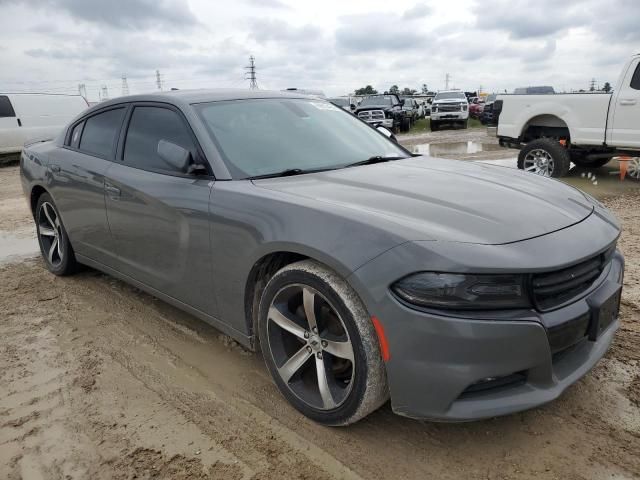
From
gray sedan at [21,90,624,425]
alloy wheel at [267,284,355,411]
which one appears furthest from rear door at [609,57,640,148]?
alloy wheel at [267,284,355,411]

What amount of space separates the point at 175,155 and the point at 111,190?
0.94m

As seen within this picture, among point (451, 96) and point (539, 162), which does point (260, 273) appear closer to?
point (539, 162)

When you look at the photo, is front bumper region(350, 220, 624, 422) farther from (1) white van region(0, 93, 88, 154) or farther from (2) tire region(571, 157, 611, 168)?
(1) white van region(0, 93, 88, 154)

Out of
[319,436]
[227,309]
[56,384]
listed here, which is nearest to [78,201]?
[56,384]

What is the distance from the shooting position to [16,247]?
20.0ft

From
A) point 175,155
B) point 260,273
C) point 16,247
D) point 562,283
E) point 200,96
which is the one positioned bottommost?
point 16,247

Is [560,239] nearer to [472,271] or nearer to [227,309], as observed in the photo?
[472,271]

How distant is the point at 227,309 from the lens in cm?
292

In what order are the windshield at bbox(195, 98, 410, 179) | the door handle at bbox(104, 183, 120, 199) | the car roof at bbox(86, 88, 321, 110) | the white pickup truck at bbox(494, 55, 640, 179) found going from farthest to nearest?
the white pickup truck at bbox(494, 55, 640, 179) < the door handle at bbox(104, 183, 120, 199) < the car roof at bbox(86, 88, 321, 110) < the windshield at bbox(195, 98, 410, 179)

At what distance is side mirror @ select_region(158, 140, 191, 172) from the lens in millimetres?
2955

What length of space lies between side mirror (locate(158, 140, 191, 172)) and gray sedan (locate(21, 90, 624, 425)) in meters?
0.01

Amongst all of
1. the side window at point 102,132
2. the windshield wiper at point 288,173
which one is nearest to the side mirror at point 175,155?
the windshield wiper at point 288,173

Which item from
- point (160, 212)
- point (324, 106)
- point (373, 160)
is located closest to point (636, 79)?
point (324, 106)

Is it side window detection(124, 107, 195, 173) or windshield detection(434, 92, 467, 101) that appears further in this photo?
windshield detection(434, 92, 467, 101)
